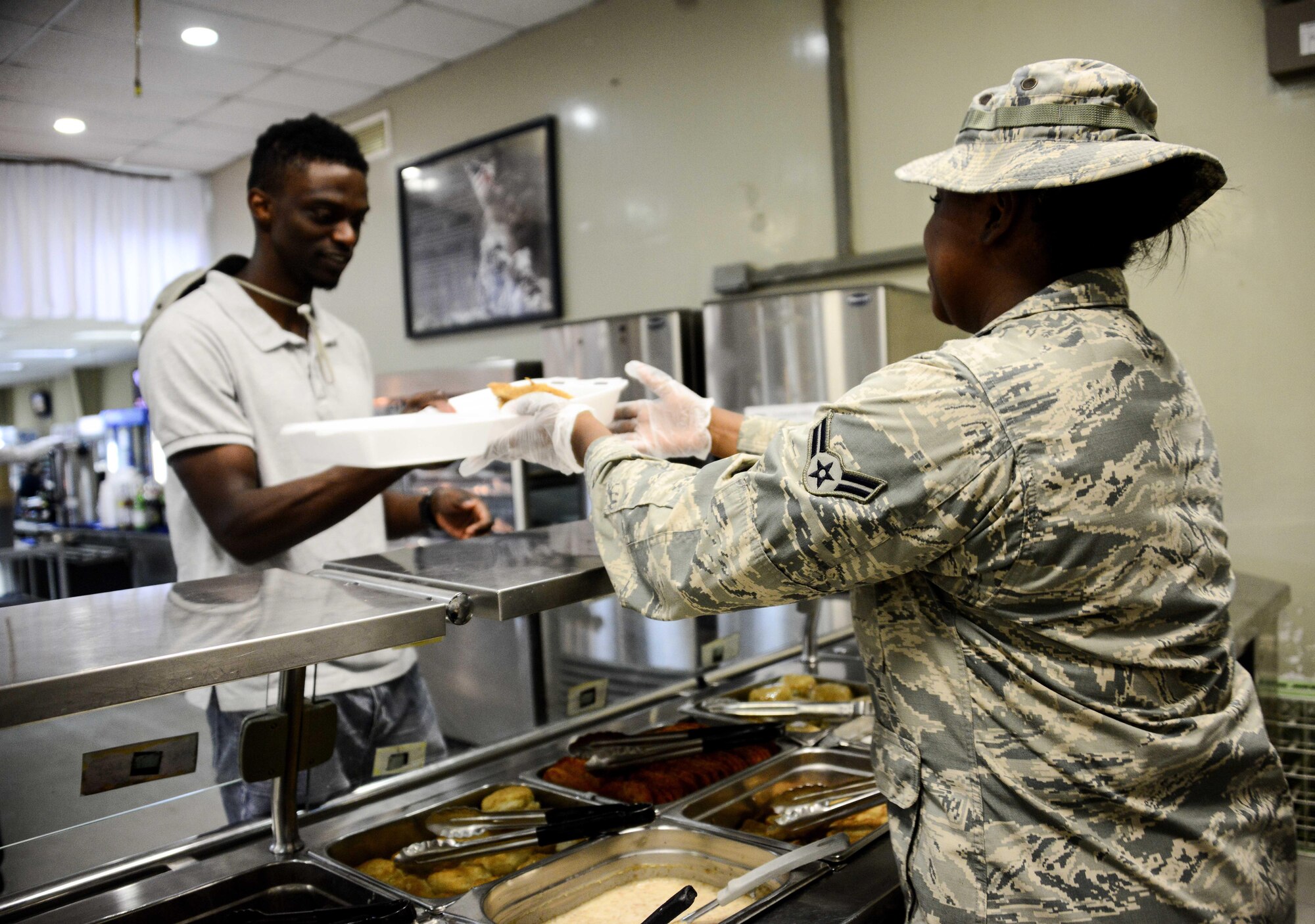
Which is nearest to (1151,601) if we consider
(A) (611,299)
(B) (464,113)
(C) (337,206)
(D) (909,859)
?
(D) (909,859)

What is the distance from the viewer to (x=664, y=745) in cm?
173

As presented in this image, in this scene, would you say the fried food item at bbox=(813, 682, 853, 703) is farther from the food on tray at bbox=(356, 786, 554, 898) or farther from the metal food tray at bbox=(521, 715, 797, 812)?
the food on tray at bbox=(356, 786, 554, 898)

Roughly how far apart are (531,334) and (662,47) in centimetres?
158

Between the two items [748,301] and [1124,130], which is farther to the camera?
[748,301]

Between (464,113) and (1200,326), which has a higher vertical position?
(464,113)

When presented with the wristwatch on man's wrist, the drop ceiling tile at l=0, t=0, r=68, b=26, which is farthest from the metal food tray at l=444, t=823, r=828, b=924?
the drop ceiling tile at l=0, t=0, r=68, b=26

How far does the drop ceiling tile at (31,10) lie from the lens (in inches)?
154

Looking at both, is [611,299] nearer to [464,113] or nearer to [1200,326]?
[464,113]

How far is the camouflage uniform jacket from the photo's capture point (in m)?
0.93

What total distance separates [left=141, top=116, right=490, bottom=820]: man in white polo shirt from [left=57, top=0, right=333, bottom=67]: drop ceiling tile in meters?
2.93

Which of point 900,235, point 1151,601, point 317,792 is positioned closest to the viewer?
point 1151,601

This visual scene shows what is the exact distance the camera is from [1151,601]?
3.22 ft

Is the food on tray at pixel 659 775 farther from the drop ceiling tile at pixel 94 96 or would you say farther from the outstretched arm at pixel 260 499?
the drop ceiling tile at pixel 94 96

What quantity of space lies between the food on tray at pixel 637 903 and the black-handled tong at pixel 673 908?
0.12 metres
